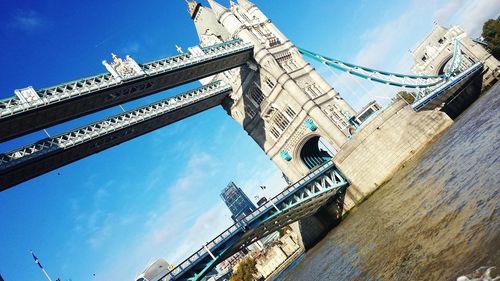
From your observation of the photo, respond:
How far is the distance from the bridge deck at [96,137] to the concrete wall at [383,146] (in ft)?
67.9

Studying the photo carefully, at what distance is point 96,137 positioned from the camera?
40.2 metres

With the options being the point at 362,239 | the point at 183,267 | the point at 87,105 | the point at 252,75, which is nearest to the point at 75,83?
the point at 87,105

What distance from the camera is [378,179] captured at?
4019 cm

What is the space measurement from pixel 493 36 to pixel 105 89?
251ft

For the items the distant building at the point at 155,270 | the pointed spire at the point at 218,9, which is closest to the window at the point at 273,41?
the pointed spire at the point at 218,9

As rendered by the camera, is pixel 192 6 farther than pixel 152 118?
Yes

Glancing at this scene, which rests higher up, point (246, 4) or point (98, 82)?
point (246, 4)

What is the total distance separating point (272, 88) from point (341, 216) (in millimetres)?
18793

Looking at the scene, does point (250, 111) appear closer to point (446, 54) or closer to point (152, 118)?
point (152, 118)

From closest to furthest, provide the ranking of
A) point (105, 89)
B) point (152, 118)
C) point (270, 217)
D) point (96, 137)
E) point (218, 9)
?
point (270, 217) → point (105, 89) → point (96, 137) → point (152, 118) → point (218, 9)

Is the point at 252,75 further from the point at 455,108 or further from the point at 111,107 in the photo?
the point at 455,108

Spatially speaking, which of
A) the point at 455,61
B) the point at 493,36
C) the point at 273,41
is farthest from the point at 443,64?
the point at 273,41

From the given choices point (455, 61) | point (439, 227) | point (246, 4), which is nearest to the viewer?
point (439, 227)

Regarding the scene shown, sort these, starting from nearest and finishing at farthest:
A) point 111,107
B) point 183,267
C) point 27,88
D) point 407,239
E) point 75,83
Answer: point 407,239 → point 183,267 → point 27,88 → point 75,83 → point 111,107
